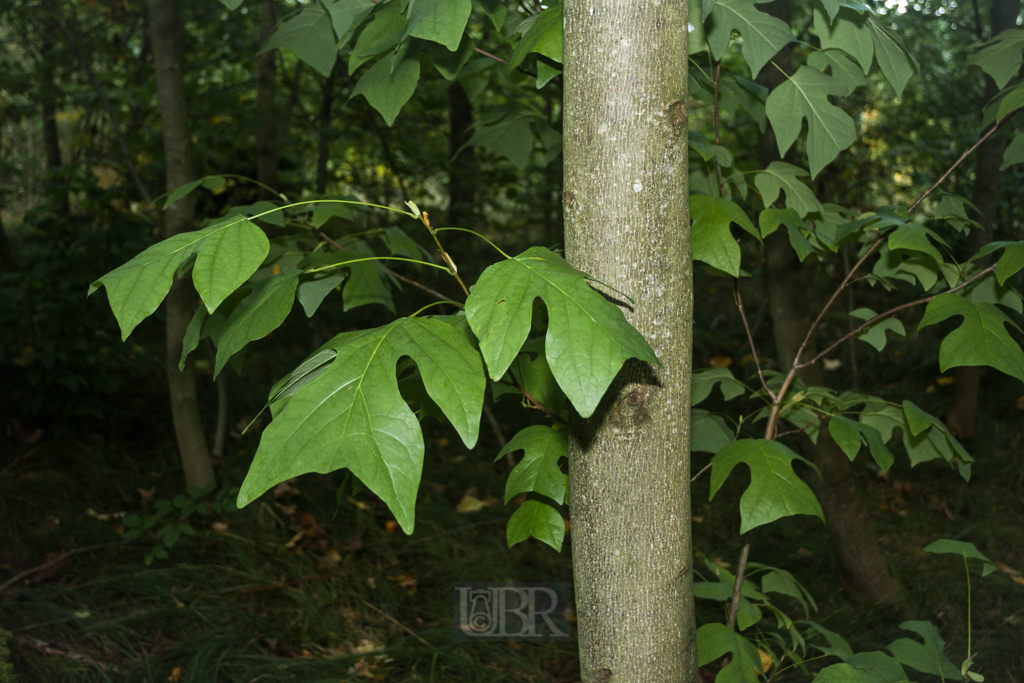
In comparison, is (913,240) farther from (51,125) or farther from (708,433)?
(51,125)

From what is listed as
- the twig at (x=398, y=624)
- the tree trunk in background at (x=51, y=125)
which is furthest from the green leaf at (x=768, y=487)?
the tree trunk in background at (x=51, y=125)

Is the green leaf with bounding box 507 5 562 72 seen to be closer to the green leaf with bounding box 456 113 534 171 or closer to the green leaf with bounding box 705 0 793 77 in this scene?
the green leaf with bounding box 705 0 793 77

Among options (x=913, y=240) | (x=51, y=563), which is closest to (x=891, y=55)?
(x=913, y=240)

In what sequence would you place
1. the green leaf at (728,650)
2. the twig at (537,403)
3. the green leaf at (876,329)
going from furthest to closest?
the green leaf at (876,329) → the green leaf at (728,650) → the twig at (537,403)

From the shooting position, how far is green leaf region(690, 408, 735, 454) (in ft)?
4.76

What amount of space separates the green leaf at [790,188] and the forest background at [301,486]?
307mm

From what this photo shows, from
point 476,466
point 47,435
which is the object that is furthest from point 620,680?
point 47,435

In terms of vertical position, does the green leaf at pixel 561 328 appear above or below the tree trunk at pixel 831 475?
above

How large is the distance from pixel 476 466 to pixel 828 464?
2.14m

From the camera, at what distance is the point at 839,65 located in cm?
144

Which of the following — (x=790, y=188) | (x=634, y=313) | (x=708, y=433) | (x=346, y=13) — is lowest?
(x=708, y=433)

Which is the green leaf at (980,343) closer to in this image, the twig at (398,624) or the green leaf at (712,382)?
the green leaf at (712,382)

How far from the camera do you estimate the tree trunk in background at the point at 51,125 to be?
388 centimetres

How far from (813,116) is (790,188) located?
0.54 ft
